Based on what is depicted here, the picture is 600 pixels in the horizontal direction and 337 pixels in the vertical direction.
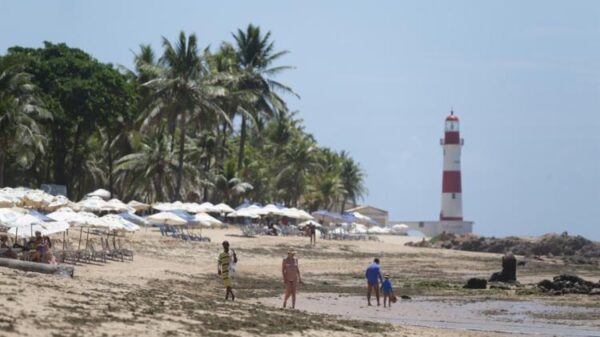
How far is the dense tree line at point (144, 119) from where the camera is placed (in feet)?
184

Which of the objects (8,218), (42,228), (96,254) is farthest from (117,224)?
(8,218)

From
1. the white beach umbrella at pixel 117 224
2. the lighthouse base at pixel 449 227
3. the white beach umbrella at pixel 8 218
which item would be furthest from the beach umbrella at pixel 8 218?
the lighthouse base at pixel 449 227

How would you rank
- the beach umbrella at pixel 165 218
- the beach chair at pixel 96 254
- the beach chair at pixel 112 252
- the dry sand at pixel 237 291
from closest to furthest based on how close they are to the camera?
the dry sand at pixel 237 291, the beach chair at pixel 96 254, the beach chair at pixel 112 252, the beach umbrella at pixel 165 218

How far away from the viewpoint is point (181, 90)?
5775 cm

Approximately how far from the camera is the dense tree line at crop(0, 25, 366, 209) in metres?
56.1

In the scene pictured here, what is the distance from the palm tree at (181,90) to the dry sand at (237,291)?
25.9 feet

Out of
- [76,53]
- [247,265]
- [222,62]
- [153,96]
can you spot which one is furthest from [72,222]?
[222,62]

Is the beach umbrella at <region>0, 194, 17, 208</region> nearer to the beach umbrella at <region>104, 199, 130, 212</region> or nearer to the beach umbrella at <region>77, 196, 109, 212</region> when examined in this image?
the beach umbrella at <region>77, 196, 109, 212</region>

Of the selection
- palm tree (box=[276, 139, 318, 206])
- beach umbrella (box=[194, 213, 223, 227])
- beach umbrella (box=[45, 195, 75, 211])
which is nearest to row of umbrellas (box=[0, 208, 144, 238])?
beach umbrella (box=[45, 195, 75, 211])

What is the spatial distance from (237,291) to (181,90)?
102 feet

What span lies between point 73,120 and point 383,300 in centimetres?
3565

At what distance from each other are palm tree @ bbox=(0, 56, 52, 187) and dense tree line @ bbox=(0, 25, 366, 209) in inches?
2.3

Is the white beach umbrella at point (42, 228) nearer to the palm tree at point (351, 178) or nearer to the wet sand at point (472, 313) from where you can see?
the wet sand at point (472, 313)

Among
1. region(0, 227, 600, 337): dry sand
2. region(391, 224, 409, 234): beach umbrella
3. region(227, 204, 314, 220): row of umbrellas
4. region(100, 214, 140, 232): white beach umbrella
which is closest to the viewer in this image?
region(0, 227, 600, 337): dry sand
